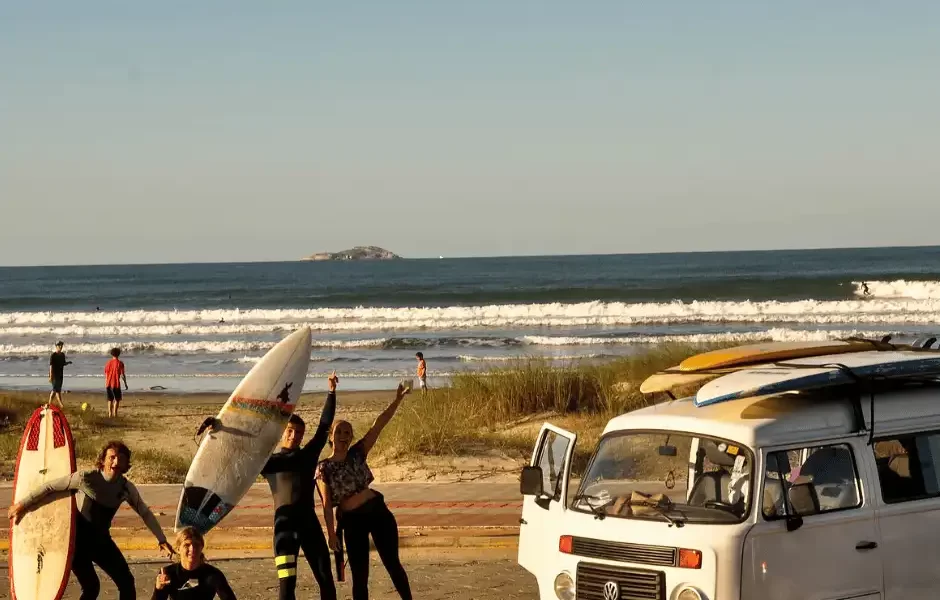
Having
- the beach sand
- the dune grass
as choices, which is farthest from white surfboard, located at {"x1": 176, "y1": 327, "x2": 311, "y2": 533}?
the dune grass

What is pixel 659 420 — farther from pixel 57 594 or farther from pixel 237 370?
pixel 237 370

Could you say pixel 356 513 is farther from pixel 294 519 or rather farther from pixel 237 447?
pixel 237 447

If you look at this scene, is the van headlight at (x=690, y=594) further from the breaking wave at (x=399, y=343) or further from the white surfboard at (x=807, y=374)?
the breaking wave at (x=399, y=343)

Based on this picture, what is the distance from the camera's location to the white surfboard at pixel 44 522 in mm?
8281

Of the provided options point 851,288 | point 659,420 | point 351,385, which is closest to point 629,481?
point 659,420

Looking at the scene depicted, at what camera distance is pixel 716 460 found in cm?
706

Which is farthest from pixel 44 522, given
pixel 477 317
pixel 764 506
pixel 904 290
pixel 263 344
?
pixel 904 290

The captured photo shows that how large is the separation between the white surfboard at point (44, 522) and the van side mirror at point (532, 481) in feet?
9.81

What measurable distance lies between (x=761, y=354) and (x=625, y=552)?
1.77 metres

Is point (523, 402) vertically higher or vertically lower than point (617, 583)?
lower

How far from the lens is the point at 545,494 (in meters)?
7.59

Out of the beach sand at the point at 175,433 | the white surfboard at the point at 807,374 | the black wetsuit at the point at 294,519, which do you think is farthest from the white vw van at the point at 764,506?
the beach sand at the point at 175,433

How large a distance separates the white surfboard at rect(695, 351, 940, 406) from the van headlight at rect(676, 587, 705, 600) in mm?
1039

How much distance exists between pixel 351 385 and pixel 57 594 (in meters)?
21.9
